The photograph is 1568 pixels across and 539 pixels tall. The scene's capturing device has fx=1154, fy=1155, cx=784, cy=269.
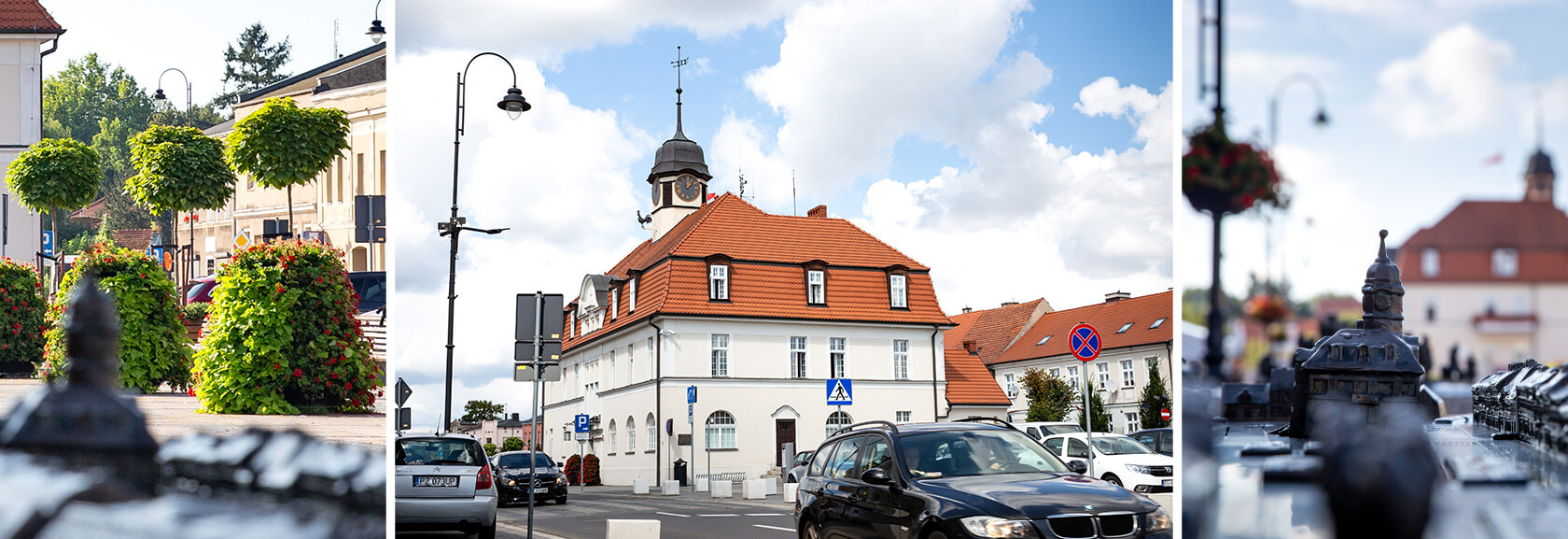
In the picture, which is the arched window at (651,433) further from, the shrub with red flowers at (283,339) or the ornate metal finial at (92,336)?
the ornate metal finial at (92,336)

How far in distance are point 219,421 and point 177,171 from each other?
2497 millimetres

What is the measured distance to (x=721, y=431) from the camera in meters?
41.6

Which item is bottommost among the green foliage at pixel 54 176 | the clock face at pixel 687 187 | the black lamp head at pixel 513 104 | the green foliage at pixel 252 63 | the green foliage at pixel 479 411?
the green foliage at pixel 479 411

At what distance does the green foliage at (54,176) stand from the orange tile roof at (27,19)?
3.11ft

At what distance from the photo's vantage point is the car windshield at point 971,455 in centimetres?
816

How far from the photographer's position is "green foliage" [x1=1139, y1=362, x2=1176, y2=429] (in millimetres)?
47531

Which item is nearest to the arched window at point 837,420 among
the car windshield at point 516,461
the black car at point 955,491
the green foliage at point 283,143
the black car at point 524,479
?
the black car at point 524,479

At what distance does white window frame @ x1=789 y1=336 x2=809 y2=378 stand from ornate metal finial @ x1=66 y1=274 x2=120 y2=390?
34.3m

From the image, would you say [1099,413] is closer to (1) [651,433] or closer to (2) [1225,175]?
(1) [651,433]

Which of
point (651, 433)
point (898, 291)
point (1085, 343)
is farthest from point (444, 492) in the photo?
point (898, 291)

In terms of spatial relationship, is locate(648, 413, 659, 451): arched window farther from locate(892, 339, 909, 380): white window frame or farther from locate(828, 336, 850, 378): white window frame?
locate(892, 339, 909, 380): white window frame

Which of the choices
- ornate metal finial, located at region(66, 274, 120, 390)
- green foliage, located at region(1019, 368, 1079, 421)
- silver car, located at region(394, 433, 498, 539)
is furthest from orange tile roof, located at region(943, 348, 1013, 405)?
ornate metal finial, located at region(66, 274, 120, 390)

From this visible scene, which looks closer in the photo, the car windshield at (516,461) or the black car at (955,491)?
the black car at (955,491)

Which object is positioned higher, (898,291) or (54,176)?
(54,176)
